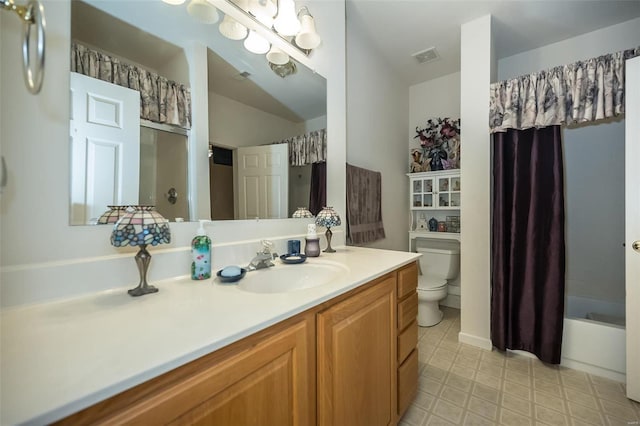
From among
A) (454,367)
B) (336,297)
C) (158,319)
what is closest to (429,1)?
(336,297)

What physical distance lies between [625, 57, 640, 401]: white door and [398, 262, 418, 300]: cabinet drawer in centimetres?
116

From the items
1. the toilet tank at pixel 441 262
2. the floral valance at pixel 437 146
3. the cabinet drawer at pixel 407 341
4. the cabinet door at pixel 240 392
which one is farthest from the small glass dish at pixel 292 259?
the floral valance at pixel 437 146

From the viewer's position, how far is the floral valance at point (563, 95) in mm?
1479

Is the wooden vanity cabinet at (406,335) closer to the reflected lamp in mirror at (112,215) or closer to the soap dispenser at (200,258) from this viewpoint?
the soap dispenser at (200,258)

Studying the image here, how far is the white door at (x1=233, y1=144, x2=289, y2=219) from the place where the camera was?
1202 millimetres

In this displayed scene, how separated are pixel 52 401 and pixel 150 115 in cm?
87

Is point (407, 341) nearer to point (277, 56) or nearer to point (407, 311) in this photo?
point (407, 311)

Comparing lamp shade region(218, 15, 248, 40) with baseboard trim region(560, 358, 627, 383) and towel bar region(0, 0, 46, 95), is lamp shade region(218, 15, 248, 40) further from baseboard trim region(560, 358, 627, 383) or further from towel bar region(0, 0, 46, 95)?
baseboard trim region(560, 358, 627, 383)

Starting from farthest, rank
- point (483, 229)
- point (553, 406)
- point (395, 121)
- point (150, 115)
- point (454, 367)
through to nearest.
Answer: point (395, 121), point (483, 229), point (454, 367), point (553, 406), point (150, 115)

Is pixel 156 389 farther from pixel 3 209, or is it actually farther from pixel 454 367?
pixel 454 367

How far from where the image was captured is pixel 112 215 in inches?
31.8

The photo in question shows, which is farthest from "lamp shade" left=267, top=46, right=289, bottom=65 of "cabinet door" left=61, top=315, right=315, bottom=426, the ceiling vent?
the ceiling vent

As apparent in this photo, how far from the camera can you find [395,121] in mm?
2648

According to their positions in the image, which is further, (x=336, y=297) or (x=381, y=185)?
(x=381, y=185)
